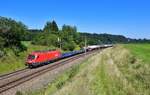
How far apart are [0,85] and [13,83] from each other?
1696 millimetres

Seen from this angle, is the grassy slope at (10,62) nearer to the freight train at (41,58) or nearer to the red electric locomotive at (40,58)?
the freight train at (41,58)

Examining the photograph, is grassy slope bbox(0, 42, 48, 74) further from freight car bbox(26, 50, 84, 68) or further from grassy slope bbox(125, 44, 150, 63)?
grassy slope bbox(125, 44, 150, 63)

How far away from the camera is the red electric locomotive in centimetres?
4947

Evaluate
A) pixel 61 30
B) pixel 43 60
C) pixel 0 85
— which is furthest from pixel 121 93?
pixel 61 30

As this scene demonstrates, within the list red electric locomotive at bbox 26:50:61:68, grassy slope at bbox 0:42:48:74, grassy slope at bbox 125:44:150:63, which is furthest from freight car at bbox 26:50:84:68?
grassy slope at bbox 125:44:150:63

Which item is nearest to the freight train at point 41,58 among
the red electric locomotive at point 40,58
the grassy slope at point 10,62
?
the red electric locomotive at point 40,58

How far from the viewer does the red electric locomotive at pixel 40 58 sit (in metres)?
49.5

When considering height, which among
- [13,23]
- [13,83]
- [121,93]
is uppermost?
[13,23]

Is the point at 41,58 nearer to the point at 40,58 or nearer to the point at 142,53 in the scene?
the point at 40,58

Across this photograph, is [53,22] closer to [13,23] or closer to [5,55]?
[13,23]

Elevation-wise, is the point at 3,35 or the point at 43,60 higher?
the point at 3,35

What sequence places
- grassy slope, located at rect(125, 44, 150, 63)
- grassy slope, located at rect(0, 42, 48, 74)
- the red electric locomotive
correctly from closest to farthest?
grassy slope, located at rect(125, 44, 150, 63) < grassy slope, located at rect(0, 42, 48, 74) < the red electric locomotive

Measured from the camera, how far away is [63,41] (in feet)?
340

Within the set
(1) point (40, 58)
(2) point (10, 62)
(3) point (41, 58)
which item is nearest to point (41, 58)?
(3) point (41, 58)
